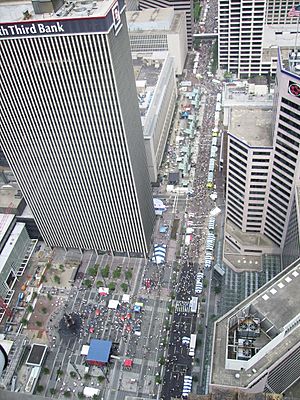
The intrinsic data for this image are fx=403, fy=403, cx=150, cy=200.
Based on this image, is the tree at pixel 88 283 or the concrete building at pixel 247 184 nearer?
the concrete building at pixel 247 184

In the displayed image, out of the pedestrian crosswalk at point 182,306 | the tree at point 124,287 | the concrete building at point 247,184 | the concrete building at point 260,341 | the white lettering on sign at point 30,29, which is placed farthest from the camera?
the tree at point 124,287

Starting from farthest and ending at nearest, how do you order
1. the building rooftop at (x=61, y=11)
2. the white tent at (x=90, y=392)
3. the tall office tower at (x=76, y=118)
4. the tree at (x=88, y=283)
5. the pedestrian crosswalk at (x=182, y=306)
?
the tree at (x=88, y=283)
the pedestrian crosswalk at (x=182, y=306)
the white tent at (x=90, y=392)
the tall office tower at (x=76, y=118)
the building rooftop at (x=61, y=11)

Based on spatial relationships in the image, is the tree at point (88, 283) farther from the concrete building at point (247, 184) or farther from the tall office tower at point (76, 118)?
the concrete building at point (247, 184)

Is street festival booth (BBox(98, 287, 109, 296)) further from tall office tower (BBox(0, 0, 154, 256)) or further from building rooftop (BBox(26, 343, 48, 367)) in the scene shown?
building rooftop (BBox(26, 343, 48, 367))

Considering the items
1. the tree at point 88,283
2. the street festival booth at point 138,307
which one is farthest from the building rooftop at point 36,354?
the street festival booth at point 138,307

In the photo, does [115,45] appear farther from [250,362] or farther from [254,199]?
[250,362]

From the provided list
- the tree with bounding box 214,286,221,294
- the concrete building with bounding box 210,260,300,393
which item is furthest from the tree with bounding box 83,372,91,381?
the concrete building with bounding box 210,260,300,393
